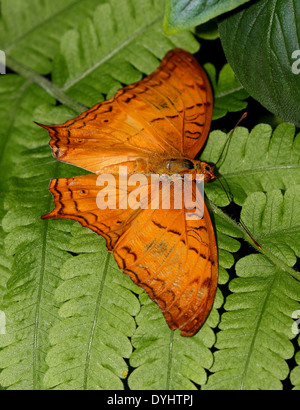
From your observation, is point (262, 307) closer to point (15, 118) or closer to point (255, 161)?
point (255, 161)

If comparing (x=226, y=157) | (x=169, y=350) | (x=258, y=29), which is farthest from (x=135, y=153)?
(x=169, y=350)

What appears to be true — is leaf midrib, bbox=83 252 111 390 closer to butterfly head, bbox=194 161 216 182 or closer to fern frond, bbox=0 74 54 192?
butterfly head, bbox=194 161 216 182

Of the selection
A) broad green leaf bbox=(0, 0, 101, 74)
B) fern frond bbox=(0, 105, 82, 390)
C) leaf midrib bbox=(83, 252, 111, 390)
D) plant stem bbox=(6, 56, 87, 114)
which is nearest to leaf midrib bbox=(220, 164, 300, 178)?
leaf midrib bbox=(83, 252, 111, 390)

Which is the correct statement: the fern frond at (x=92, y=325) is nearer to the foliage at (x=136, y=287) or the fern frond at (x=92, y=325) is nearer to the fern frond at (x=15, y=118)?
the foliage at (x=136, y=287)

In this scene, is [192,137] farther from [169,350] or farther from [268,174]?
[169,350]

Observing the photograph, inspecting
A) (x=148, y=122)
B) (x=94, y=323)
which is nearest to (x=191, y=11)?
(x=148, y=122)
